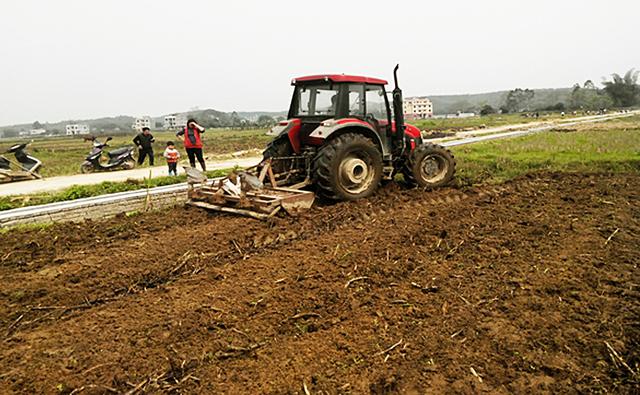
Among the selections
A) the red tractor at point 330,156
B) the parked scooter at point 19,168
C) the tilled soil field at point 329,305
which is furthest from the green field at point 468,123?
the tilled soil field at point 329,305

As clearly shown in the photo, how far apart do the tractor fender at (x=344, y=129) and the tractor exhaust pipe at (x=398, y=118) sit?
1.46 ft

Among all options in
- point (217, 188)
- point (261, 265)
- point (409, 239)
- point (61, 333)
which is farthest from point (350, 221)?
point (61, 333)

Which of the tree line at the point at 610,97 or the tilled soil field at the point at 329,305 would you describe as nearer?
the tilled soil field at the point at 329,305

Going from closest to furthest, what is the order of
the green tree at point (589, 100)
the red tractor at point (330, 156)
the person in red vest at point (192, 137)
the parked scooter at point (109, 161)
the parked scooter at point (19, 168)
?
the red tractor at point (330, 156)
the person in red vest at point (192, 137)
the parked scooter at point (19, 168)
the parked scooter at point (109, 161)
the green tree at point (589, 100)

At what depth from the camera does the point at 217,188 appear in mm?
6957

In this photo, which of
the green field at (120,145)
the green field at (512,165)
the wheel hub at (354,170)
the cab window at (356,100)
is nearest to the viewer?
the wheel hub at (354,170)

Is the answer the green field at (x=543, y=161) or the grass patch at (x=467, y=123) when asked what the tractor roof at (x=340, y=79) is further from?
the grass patch at (x=467, y=123)

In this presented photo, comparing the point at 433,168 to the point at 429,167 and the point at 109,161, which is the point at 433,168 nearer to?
the point at 429,167

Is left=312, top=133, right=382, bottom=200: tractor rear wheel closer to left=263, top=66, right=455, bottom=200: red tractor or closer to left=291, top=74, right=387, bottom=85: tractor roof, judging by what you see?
left=263, top=66, right=455, bottom=200: red tractor

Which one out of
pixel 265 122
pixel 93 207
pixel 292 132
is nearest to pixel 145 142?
pixel 93 207

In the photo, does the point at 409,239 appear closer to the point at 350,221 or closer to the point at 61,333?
the point at 350,221

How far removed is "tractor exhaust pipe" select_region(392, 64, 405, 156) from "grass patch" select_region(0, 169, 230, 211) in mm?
4526

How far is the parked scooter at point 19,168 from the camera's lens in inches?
425

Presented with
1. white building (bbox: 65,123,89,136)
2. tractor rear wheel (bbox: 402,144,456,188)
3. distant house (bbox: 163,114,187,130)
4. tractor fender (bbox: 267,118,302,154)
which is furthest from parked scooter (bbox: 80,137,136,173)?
white building (bbox: 65,123,89,136)
